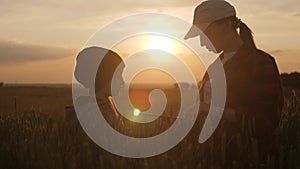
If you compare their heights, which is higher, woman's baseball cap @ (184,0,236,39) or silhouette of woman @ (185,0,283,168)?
woman's baseball cap @ (184,0,236,39)

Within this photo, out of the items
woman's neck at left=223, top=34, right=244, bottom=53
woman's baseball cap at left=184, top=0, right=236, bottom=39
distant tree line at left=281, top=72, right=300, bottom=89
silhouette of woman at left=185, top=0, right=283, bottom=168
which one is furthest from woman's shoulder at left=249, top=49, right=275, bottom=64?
distant tree line at left=281, top=72, right=300, bottom=89

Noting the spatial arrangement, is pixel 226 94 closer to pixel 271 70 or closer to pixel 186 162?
pixel 271 70

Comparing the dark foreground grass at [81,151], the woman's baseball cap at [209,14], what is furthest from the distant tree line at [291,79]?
the woman's baseball cap at [209,14]

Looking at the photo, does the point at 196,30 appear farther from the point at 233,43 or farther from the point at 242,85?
the point at 242,85

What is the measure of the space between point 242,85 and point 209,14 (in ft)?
1.99

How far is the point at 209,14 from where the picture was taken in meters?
4.02

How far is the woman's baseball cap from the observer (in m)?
4.00

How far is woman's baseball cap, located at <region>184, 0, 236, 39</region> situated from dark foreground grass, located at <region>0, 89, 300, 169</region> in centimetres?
84

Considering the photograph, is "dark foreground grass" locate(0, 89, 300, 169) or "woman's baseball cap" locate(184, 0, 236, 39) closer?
"dark foreground grass" locate(0, 89, 300, 169)

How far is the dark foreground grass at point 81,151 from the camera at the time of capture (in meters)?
3.32

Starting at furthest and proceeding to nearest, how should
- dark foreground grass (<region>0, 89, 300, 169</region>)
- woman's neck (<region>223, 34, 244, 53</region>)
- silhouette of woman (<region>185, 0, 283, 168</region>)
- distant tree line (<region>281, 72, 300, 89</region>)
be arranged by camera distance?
distant tree line (<region>281, 72, 300, 89</region>) → woman's neck (<region>223, 34, 244, 53</region>) → silhouette of woman (<region>185, 0, 283, 168</region>) → dark foreground grass (<region>0, 89, 300, 169</region>)

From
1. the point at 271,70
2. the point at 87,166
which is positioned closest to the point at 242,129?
the point at 271,70

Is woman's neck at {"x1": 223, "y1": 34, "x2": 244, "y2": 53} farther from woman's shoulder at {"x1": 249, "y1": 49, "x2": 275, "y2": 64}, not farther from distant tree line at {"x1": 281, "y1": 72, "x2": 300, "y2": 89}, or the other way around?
distant tree line at {"x1": 281, "y1": 72, "x2": 300, "y2": 89}

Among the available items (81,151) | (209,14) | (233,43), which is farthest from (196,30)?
(81,151)
